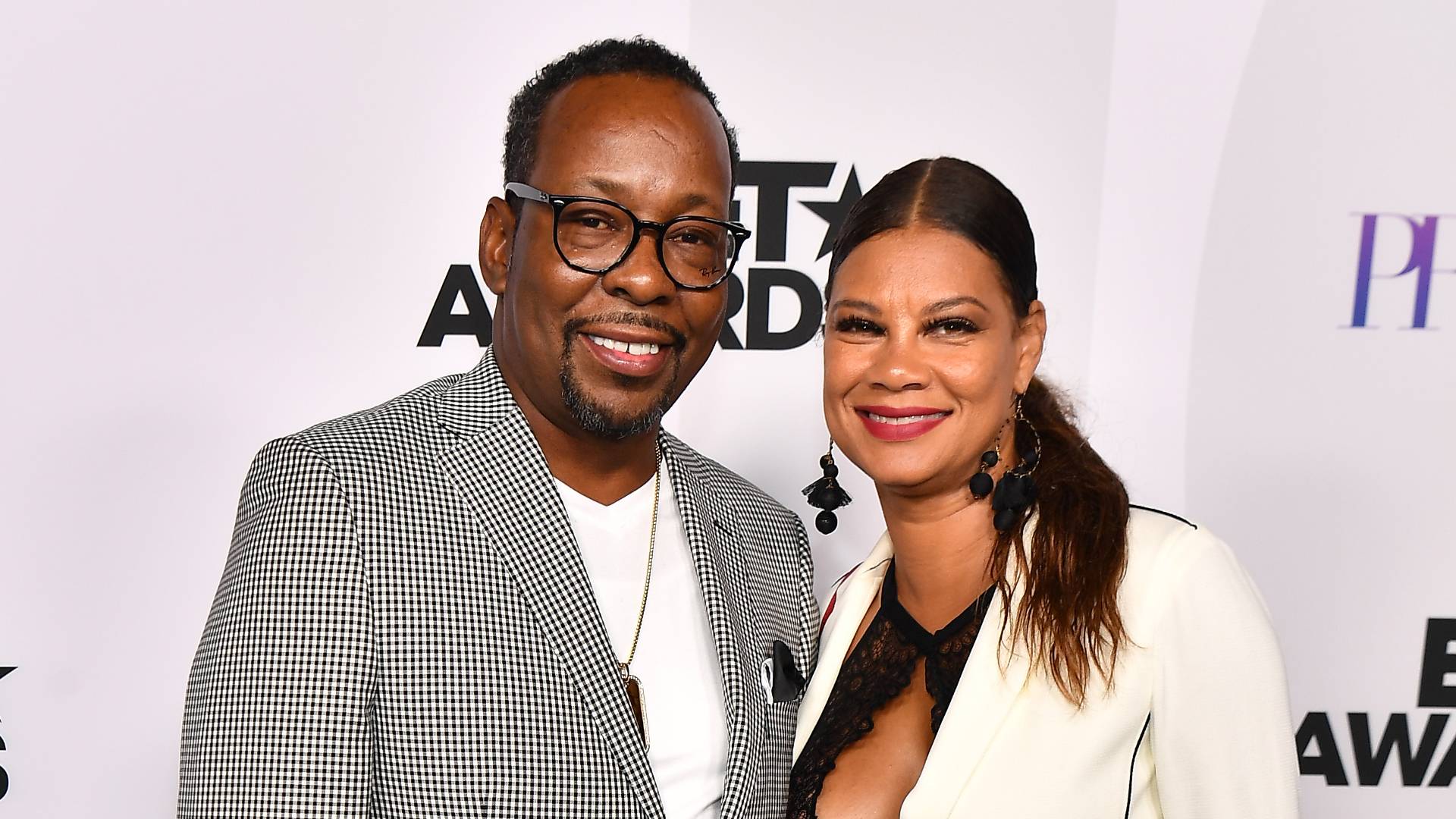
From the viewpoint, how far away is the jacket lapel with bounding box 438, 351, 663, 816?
1.60 metres

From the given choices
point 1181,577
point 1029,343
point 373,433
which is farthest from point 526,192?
point 1181,577

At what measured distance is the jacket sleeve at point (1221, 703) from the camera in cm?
174

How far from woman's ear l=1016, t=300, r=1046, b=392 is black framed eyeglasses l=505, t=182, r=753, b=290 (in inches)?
20.9

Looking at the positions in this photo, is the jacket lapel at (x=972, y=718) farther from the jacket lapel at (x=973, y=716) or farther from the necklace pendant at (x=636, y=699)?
the necklace pendant at (x=636, y=699)

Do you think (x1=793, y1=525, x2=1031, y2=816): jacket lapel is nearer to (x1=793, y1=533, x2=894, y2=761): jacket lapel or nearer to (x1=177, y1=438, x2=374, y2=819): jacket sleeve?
(x1=793, y1=533, x2=894, y2=761): jacket lapel

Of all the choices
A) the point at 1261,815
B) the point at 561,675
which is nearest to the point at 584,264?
the point at 561,675

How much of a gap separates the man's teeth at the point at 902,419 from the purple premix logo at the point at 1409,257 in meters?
1.54

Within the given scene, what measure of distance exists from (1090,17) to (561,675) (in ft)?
6.68

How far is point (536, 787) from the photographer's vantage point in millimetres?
1561

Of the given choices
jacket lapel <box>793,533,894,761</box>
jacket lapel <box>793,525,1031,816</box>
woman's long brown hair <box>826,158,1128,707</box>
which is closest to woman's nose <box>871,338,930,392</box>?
woman's long brown hair <box>826,158,1128,707</box>

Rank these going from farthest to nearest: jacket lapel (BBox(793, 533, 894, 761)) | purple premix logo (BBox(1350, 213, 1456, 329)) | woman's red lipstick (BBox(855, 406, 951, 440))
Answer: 1. purple premix logo (BBox(1350, 213, 1456, 329))
2. jacket lapel (BBox(793, 533, 894, 761))
3. woman's red lipstick (BBox(855, 406, 951, 440))

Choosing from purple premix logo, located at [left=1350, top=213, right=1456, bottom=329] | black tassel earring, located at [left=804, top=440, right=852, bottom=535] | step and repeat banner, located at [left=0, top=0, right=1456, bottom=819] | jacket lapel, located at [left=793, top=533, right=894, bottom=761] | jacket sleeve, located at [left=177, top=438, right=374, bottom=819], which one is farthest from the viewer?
purple premix logo, located at [left=1350, top=213, right=1456, bottom=329]

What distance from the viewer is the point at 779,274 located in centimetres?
281

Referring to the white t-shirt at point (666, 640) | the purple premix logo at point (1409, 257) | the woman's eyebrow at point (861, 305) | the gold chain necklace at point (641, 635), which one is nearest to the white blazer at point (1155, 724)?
the white t-shirt at point (666, 640)
